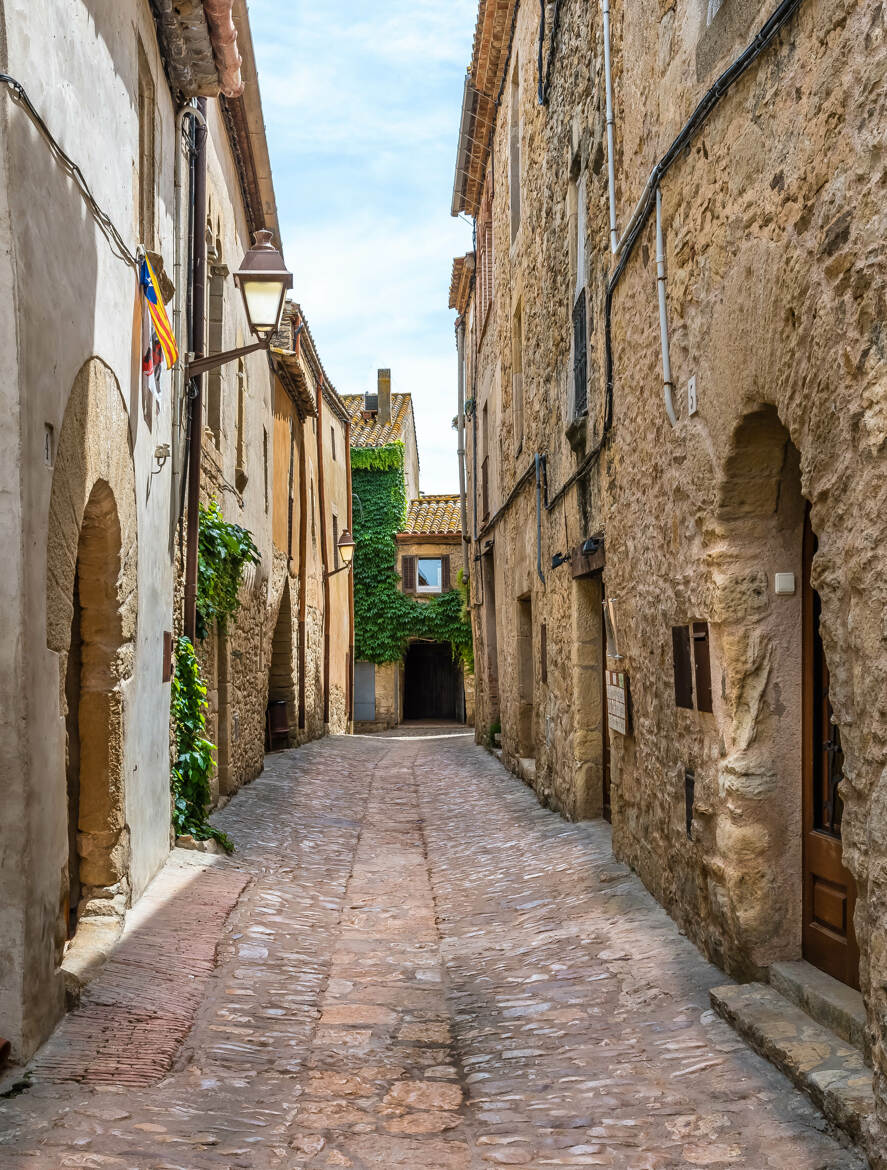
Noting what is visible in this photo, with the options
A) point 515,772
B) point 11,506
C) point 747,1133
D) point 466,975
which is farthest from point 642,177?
point 515,772

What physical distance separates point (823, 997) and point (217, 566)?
6359 millimetres

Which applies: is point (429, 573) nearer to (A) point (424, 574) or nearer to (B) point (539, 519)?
(A) point (424, 574)

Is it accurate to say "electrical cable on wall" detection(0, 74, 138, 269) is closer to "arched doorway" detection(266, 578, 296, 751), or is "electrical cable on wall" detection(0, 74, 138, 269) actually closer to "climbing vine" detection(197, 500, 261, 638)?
"climbing vine" detection(197, 500, 261, 638)

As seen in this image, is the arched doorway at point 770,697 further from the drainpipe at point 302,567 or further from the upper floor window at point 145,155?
the drainpipe at point 302,567

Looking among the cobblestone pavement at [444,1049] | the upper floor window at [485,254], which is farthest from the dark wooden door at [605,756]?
the upper floor window at [485,254]

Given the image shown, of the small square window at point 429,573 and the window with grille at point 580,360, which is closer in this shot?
the window with grille at point 580,360

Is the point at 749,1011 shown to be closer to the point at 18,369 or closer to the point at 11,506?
the point at 11,506

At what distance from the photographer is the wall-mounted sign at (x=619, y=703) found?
6.08 meters

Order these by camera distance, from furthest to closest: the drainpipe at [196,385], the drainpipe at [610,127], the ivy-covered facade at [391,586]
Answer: the ivy-covered facade at [391,586], the drainpipe at [196,385], the drainpipe at [610,127]

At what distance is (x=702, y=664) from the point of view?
443 centimetres

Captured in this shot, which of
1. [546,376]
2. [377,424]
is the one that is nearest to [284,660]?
[546,376]

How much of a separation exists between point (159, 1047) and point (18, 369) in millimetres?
2307

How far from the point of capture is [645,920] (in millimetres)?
5082

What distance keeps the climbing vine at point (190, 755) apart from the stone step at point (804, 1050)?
4237 millimetres
